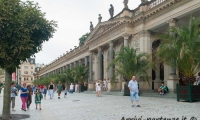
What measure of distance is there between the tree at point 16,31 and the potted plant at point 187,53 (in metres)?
7.49

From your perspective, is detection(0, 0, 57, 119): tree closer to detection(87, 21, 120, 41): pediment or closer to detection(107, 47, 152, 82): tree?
detection(107, 47, 152, 82): tree

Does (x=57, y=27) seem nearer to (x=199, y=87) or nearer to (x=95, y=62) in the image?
(x=199, y=87)

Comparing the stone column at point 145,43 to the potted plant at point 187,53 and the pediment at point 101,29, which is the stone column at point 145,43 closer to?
the pediment at point 101,29

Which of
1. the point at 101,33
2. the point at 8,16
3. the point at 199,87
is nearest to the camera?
the point at 8,16

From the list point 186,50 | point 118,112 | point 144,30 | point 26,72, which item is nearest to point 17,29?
point 118,112

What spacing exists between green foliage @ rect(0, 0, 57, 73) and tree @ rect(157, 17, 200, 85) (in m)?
7.58

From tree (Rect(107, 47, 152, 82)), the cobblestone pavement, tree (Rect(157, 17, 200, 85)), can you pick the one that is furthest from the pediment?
the cobblestone pavement

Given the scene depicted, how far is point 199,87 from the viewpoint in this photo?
13.4m

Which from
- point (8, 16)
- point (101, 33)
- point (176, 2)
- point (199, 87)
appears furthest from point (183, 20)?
point (8, 16)

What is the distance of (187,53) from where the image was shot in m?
12.7

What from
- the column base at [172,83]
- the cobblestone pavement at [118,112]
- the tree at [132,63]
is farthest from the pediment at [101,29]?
the cobblestone pavement at [118,112]

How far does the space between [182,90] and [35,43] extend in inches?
336

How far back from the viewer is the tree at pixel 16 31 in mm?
8391

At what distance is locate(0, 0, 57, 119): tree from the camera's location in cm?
839
